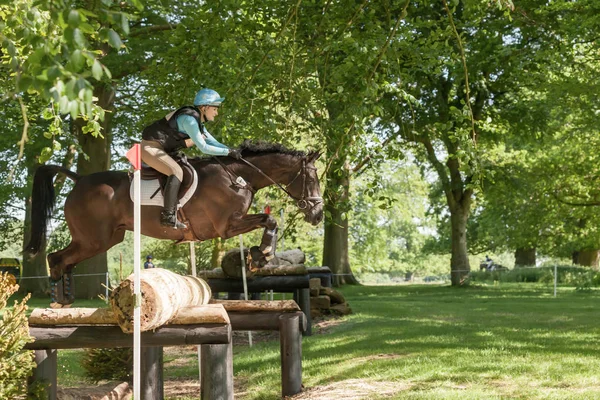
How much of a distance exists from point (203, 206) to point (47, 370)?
2415 millimetres

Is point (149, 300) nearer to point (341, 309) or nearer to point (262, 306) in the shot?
point (262, 306)

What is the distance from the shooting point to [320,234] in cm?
5109

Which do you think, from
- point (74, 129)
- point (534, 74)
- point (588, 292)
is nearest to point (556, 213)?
point (588, 292)

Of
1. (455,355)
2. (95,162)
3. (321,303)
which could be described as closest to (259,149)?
(455,355)

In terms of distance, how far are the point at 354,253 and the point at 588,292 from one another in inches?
1234

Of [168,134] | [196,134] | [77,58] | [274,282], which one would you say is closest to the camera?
[77,58]

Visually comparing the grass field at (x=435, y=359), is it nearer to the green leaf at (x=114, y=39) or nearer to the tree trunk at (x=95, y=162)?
the green leaf at (x=114, y=39)

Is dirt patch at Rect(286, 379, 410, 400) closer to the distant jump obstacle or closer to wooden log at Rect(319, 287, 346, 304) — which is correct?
the distant jump obstacle

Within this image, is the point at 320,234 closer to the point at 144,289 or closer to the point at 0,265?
the point at 0,265

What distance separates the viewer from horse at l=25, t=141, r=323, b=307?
7.88m

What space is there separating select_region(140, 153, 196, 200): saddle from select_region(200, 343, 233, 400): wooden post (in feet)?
6.06

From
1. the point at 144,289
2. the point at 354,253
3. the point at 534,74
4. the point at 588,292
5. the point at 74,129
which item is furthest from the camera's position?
the point at 354,253

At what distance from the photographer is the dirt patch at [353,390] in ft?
Result: 22.7

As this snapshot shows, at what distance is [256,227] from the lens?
7.84 metres
